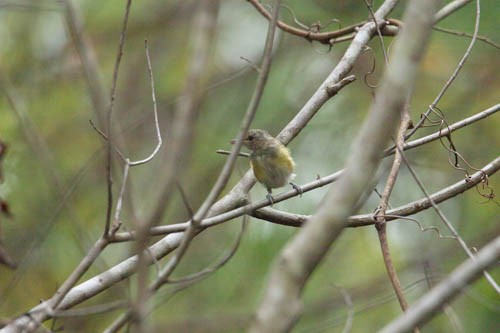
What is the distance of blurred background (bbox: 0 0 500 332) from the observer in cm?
482

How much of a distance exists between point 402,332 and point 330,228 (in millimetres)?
181

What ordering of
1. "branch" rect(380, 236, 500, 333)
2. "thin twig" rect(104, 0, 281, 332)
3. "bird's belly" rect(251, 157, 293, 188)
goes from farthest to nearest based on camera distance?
"bird's belly" rect(251, 157, 293, 188), "thin twig" rect(104, 0, 281, 332), "branch" rect(380, 236, 500, 333)

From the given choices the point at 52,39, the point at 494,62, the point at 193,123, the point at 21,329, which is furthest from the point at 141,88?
the point at 193,123

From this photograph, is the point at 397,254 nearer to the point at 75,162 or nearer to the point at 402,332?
the point at 75,162

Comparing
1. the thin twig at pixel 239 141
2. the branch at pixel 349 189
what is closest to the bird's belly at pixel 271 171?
the thin twig at pixel 239 141

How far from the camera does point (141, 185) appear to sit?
491cm

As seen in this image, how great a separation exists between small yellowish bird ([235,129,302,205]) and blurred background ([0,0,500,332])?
1.03 metres

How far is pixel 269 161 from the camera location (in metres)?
3.23

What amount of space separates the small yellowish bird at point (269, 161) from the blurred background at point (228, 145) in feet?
3.39

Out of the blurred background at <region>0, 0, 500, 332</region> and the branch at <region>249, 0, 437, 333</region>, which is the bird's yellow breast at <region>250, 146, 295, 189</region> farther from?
the branch at <region>249, 0, 437, 333</region>

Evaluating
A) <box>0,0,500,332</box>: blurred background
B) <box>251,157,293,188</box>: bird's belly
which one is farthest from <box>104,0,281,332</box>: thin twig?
<box>0,0,500,332</box>: blurred background

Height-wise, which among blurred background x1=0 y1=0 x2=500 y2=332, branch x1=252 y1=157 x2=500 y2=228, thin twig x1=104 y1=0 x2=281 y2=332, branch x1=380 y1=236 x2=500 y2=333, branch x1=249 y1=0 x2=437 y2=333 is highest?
blurred background x1=0 y1=0 x2=500 y2=332

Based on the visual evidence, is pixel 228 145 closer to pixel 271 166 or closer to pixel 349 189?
pixel 271 166

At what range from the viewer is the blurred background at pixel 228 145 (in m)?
4.82
